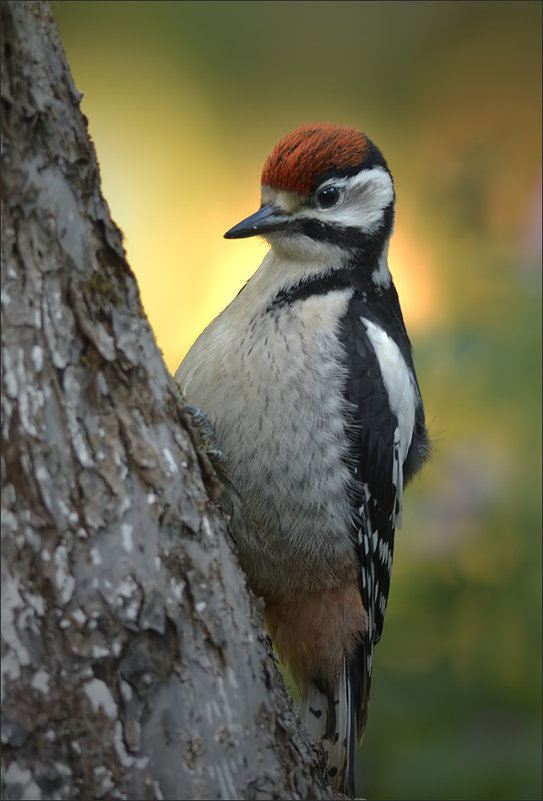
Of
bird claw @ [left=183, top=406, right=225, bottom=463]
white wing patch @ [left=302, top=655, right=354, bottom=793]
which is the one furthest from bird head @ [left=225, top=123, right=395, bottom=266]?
white wing patch @ [left=302, top=655, right=354, bottom=793]

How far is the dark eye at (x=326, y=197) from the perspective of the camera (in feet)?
6.48

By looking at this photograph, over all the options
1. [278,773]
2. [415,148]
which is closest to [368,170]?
[278,773]

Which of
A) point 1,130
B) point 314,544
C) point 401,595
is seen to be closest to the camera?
point 1,130

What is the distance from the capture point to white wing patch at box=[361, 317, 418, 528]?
6.35 feet

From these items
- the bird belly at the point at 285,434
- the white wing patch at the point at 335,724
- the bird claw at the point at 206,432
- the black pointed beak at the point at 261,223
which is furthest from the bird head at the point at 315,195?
the white wing patch at the point at 335,724

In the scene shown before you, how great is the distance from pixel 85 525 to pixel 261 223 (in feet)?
3.17

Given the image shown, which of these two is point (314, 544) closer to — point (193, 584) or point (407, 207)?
point (193, 584)

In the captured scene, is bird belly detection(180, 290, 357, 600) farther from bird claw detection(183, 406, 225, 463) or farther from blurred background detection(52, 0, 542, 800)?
blurred background detection(52, 0, 542, 800)

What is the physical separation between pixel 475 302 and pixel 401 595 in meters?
0.90

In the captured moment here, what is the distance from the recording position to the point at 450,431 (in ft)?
8.49

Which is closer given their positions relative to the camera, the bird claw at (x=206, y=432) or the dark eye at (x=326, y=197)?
the bird claw at (x=206, y=432)

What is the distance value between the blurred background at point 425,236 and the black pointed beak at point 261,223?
81cm

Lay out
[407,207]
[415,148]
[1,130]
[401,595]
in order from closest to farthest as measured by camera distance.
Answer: [1,130] < [401,595] < [407,207] < [415,148]

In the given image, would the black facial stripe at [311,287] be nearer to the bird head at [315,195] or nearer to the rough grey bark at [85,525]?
the bird head at [315,195]
